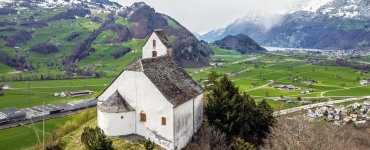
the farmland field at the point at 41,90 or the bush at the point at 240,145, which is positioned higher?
the bush at the point at 240,145

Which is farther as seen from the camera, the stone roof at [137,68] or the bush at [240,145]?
the bush at [240,145]

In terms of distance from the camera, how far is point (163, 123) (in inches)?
1799

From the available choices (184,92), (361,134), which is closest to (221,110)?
(184,92)

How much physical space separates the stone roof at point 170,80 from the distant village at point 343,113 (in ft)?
231

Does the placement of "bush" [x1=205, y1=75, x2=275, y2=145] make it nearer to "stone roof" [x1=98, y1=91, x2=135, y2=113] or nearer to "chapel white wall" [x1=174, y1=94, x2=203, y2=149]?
"chapel white wall" [x1=174, y1=94, x2=203, y2=149]

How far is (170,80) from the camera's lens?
49.2 meters

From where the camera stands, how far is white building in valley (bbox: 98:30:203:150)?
45594mm

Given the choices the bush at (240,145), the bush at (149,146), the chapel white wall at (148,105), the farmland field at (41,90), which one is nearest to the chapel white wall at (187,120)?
the chapel white wall at (148,105)

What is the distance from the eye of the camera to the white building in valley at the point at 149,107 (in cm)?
4559

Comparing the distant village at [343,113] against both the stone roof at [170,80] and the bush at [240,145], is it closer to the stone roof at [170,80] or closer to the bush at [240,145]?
the bush at [240,145]

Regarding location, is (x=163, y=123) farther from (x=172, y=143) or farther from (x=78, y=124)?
(x=78, y=124)

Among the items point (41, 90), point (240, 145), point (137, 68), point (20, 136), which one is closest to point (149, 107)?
point (137, 68)

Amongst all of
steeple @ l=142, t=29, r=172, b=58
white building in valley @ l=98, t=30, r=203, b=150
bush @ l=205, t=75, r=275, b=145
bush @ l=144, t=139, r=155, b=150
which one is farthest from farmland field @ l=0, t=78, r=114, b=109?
bush @ l=144, t=139, r=155, b=150

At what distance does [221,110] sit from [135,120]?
1221cm
